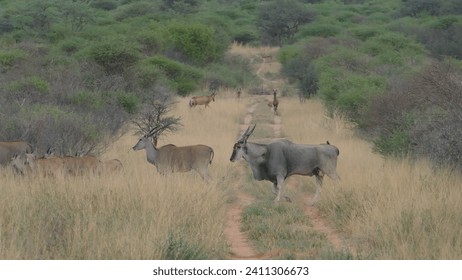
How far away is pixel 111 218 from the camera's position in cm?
773

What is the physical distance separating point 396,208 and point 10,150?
232 inches

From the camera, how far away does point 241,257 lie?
7.54 m

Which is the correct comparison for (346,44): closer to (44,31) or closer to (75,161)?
(44,31)

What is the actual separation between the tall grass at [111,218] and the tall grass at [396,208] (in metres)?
1.56

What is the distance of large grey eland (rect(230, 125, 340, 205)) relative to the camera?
10711 millimetres

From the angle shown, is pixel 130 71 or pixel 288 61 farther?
pixel 288 61

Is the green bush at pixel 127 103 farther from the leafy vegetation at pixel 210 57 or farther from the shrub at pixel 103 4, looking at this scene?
the shrub at pixel 103 4

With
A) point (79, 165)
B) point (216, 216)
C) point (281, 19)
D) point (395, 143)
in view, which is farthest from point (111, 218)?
point (281, 19)

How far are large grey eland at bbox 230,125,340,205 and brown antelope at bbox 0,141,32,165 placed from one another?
3.21 meters

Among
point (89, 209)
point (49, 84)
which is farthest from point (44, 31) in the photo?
point (89, 209)

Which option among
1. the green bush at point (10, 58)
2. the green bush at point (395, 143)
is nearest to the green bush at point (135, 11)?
the green bush at point (10, 58)

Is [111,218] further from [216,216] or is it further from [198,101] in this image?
[198,101]
